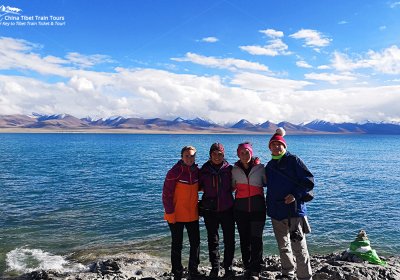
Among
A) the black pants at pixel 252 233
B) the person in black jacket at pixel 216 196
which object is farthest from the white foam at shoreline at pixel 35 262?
the black pants at pixel 252 233

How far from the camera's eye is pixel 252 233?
8.24 metres

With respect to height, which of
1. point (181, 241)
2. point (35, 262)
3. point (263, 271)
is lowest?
point (35, 262)

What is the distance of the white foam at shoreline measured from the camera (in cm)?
1330

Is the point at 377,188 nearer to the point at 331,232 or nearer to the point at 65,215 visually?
the point at 331,232

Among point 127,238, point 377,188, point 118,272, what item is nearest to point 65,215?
point 127,238

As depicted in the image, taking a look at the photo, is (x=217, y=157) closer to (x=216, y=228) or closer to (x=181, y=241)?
(x=216, y=228)

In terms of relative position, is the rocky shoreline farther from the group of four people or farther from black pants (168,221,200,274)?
the group of four people

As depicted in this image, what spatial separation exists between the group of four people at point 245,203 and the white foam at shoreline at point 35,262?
6.40 m

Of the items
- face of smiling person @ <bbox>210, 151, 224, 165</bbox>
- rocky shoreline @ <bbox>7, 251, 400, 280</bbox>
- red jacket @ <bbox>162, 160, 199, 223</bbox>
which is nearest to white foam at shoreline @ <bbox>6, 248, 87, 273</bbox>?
rocky shoreline @ <bbox>7, 251, 400, 280</bbox>

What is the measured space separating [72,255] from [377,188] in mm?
29541

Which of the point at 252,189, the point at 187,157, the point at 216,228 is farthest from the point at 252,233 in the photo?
the point at 187,157

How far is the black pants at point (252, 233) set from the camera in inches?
324

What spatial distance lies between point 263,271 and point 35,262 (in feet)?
30.4

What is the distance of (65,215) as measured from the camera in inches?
859
